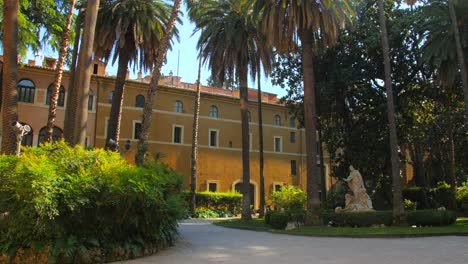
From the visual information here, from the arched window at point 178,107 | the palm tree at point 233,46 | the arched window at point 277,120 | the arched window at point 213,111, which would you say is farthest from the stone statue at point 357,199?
the arched window at point 277,120

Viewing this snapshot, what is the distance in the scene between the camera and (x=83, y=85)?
14125 mm

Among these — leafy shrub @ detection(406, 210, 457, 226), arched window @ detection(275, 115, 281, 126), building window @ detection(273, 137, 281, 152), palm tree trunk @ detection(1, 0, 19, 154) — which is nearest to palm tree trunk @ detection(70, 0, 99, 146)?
palm tree trunk @ detection(1, 0, 19, 154)

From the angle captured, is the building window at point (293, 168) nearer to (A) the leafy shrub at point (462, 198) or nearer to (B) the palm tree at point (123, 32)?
(A) the leafy shrub at point (462, 198)

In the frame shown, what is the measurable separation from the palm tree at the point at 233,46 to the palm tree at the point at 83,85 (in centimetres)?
1078

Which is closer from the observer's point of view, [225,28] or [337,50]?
[225,28]

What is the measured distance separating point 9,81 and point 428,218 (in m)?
17.4

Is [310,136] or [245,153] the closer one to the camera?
[310,136]

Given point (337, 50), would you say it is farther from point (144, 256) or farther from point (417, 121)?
point (144, 256)

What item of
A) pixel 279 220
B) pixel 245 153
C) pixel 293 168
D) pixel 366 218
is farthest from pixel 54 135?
pixel 366 218

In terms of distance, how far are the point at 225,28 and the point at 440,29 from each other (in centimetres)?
1212

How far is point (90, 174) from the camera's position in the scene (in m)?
10.3

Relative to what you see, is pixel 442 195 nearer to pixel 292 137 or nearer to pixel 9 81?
pixel 292 137

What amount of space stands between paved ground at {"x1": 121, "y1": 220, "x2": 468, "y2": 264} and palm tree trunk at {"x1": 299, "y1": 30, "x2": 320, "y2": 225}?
203 inches

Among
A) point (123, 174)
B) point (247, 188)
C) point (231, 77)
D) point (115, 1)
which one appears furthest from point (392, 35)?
point (123, 174)
